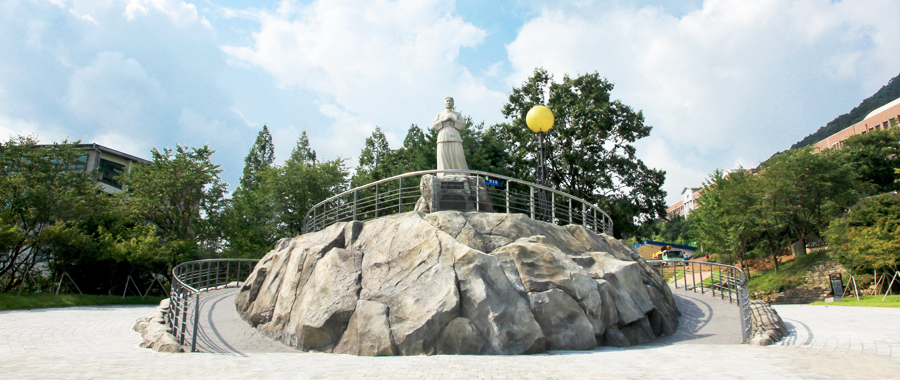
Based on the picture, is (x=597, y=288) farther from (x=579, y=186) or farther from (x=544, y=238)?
(x=579, y=186)

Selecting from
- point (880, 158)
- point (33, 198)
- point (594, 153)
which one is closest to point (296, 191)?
point (33, 198)

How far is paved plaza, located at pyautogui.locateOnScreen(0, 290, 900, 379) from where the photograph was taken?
22.0 feet

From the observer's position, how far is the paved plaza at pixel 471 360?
6703 mm

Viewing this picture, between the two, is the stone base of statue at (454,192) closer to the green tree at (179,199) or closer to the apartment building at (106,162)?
the green tree at (179,199)

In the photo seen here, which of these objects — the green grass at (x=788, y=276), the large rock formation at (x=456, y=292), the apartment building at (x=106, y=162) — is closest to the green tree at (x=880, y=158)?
the green grass at (x=788, y=276)

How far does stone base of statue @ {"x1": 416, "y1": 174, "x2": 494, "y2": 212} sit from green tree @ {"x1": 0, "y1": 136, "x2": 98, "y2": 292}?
16.9 m

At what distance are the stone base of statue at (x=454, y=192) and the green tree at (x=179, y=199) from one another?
56.5ft

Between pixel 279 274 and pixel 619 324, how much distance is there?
812 cm

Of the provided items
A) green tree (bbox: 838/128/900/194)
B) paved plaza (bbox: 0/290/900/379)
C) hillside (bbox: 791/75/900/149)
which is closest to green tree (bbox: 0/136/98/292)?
paved plaza (bbox: 0/290/900/379)

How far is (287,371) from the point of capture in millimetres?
7121

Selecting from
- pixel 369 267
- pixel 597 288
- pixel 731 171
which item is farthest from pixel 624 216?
pixel 369 267

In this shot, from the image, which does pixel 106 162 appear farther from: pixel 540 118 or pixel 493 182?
pixel 540 118

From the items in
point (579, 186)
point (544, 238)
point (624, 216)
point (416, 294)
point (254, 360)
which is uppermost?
point (579, 186)

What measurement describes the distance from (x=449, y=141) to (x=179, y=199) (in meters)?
19.2
